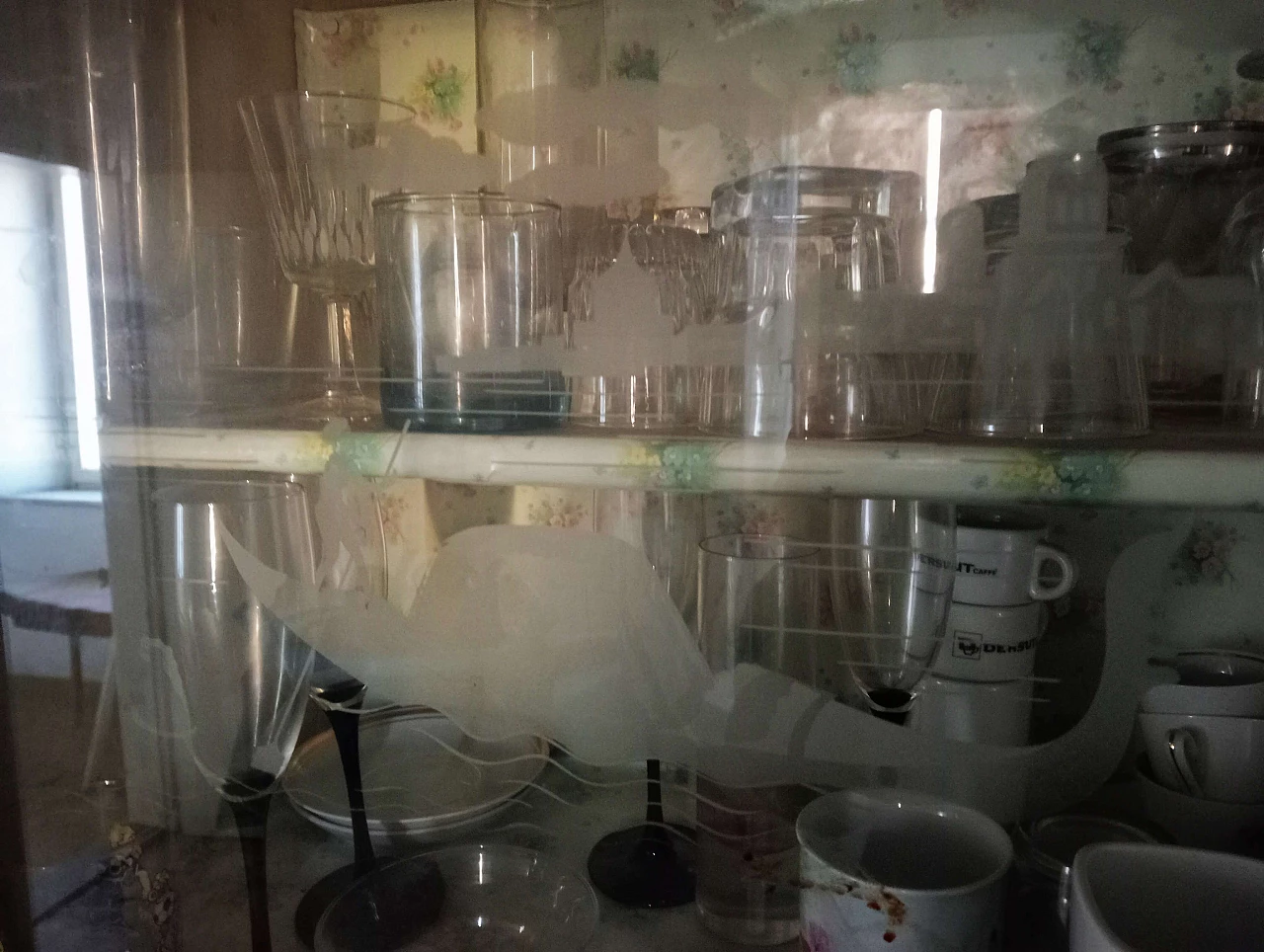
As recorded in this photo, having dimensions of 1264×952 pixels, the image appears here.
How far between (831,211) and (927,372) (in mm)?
111

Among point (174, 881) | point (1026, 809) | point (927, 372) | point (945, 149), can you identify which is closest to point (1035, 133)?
point (945, 149)

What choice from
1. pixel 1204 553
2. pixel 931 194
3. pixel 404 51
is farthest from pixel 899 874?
pixel 404 51

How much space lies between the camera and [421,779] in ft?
2.18

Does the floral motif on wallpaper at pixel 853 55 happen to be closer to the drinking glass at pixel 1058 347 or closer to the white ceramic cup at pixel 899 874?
the drinking glass at pixel 1058 347

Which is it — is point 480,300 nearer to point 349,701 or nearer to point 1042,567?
point 349,701

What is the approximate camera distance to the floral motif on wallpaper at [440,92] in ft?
2.05

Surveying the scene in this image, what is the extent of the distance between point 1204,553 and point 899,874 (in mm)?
Result: 293

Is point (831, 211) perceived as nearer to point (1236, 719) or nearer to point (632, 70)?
point (632, 70)

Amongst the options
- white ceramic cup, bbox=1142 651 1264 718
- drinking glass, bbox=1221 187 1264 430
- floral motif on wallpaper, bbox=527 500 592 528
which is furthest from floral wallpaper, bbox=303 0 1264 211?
white ceramic cup, bbox=1142 651 1264 718

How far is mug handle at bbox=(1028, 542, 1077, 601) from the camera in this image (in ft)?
1.79

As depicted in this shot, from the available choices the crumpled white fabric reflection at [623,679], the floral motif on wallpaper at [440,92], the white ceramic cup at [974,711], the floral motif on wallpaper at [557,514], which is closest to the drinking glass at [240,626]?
the crumpled white fabric reflection at [623,679]

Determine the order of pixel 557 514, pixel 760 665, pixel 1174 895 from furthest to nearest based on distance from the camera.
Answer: pixel 557 514 → pixel 760 665 → pixel 1174 895

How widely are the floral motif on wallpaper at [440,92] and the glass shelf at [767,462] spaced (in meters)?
0.23

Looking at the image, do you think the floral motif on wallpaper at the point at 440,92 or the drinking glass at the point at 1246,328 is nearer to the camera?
the drinking glass at the point at 1246,328
